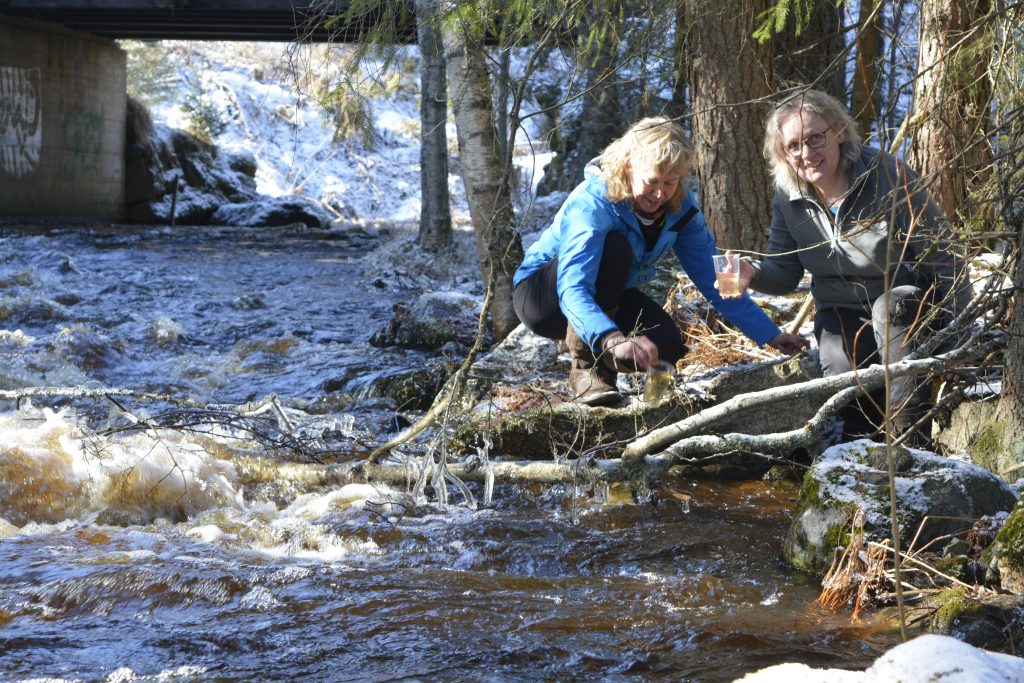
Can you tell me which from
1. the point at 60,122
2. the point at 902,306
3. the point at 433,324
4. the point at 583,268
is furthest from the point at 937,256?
the point at 60,122

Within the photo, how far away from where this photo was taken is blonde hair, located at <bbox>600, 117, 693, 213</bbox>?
4.01 metres

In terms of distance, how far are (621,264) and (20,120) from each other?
1941 centimetres

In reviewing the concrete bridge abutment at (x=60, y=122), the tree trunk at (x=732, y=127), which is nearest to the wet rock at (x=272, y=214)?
the concrete bridge abutment at (x=60, y=122)

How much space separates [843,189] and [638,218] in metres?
0.89

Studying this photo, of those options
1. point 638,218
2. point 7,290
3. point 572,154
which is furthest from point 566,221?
point 572,154

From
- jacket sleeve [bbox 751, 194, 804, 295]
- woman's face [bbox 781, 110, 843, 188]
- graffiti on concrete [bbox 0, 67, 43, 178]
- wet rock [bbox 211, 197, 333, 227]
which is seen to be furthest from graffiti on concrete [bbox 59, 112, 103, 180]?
woman's face [bbox 781, 110, 843, 188]

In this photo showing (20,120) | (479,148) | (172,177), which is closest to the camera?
(479,148)

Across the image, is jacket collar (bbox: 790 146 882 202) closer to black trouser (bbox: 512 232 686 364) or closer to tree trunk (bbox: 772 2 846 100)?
black trouser (bbox: 512 232 686 364)

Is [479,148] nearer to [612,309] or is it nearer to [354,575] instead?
[612,309]

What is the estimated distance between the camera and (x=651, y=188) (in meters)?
4.11

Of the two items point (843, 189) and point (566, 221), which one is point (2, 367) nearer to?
point (566, 221)

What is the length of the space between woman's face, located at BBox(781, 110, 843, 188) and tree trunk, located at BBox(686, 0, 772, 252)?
2.05 metres

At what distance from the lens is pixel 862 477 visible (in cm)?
362

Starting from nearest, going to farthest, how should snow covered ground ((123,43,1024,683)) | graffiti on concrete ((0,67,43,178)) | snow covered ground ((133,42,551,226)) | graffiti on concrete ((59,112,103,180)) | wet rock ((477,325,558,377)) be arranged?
1. wet rock ((477,325,558,377))
2. graffiti on concrete ((0,67,43,178))
3. graffiti on concrete ((59,112,103,180))
4. snow covered ground ((123,43,1024,683))
5. snow covered ground ((133,42,551,226))
